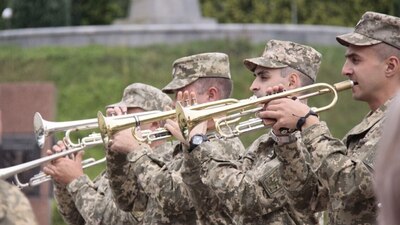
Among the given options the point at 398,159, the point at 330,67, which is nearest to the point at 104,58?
the point at 330,67

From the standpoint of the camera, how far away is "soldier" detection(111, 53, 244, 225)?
7.52 meters

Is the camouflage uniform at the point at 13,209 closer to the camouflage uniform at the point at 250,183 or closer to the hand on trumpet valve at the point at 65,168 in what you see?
the camouflage uniform at the point at 250,183

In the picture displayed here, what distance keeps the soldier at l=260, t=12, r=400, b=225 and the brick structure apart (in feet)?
33.7

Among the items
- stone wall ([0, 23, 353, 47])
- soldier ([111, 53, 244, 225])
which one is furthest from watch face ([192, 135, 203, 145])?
stone wall ([0, 23, 353, 47])

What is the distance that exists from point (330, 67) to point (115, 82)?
386cm

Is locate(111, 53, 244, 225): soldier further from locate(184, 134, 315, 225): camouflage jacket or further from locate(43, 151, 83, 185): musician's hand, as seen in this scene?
locate(43, 151, 83, 185): musician's hand

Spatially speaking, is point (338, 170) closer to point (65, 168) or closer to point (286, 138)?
point (286, 138)

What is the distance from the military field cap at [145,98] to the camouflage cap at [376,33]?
101 inches

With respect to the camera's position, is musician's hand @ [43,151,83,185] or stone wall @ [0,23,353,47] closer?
musician's hand @ [43,151,83,185]

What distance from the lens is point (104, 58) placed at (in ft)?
75.2

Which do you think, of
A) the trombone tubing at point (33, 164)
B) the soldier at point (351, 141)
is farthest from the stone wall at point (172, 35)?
the soldier at point (351, 141)

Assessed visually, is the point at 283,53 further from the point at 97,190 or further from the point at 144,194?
the point at 97,190

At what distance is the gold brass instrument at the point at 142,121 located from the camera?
7020 mm

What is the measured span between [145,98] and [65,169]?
2.51ft
